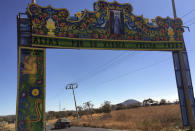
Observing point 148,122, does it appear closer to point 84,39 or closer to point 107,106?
point 84,39

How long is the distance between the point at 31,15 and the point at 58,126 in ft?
61.4

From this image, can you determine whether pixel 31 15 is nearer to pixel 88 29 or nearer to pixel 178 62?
pixel 88 29

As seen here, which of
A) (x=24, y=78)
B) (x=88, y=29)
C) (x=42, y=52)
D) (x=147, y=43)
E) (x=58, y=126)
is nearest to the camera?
(x=24, y=78)

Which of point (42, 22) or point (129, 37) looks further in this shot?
point (129, 37)

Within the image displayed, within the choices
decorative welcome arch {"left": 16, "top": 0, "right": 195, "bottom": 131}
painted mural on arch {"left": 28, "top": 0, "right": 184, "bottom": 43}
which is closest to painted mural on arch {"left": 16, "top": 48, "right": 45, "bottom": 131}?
decorative welcome arch {"left": 16, "top": 0, "right": 195, "bottom": 131}

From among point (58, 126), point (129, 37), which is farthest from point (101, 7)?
point (58, 126)

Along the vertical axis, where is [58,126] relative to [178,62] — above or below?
below

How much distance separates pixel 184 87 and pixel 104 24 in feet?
24.1

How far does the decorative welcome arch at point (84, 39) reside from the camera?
9.48 m

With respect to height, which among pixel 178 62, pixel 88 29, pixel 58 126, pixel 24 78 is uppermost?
pixel 88 29

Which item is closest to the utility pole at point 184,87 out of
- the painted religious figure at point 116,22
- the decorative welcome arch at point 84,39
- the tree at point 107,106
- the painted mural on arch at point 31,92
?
the decorative welcome arch at point 84,39

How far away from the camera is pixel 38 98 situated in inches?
379

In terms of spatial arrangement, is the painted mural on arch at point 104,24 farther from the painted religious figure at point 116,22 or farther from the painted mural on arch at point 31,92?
the painted mural on arch at point 31,92

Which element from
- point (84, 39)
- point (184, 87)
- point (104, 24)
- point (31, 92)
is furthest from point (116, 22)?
point (31, 92)
